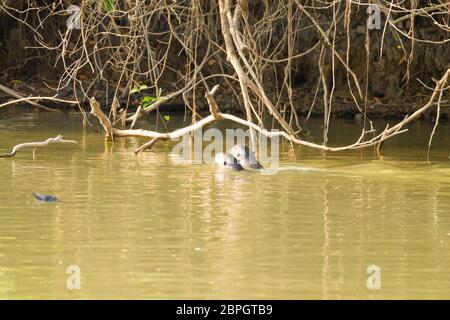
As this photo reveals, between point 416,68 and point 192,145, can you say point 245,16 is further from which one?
point 416,68

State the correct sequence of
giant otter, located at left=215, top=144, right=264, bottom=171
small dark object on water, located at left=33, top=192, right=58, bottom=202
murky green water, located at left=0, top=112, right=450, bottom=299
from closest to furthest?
1. murky green water, located at left=0, top=112, right=450, bottom=299
2. small dark object on water, located at left=33, top=192, right=58, bottom=202
3. giant otter, located at left=215, top=144, right=264, bottom=171

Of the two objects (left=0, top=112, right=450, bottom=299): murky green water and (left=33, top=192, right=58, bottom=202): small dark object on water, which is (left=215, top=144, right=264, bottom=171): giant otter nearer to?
(left=0, top=112, right=450, bottom=299): murky green water

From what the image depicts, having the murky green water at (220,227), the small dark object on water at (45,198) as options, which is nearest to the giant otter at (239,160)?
the murky green water at (220,227)

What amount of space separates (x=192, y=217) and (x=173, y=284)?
1687mm

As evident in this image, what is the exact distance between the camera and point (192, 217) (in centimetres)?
708

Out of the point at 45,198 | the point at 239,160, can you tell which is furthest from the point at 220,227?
the point at 239,160

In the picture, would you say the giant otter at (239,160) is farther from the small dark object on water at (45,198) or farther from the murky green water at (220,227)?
the small dark object on water at (45,198)

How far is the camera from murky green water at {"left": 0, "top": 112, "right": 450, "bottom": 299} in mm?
5449

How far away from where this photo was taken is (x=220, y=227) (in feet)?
22.2

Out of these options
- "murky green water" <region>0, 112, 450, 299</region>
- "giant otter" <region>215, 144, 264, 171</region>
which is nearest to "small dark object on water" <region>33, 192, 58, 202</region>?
"murky green water" <region>0, 112, 450, 299</region>

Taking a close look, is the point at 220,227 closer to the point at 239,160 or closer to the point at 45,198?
the point at 45,198

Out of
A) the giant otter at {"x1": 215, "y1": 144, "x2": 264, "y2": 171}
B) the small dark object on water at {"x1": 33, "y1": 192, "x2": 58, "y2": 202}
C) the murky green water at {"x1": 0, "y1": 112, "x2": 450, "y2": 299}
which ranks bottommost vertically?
the murky green water at {"x1": 0, "y1": 112, "x2": 450, "y2": 299}
